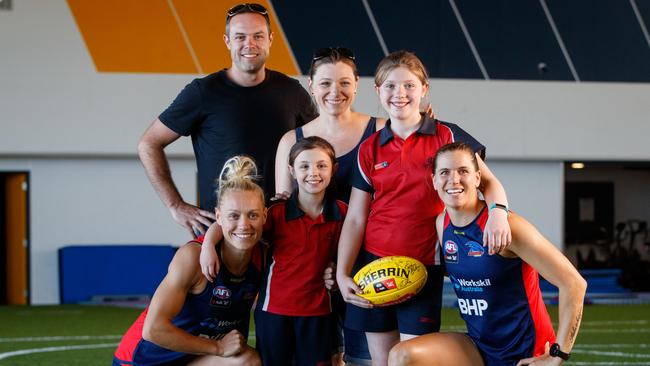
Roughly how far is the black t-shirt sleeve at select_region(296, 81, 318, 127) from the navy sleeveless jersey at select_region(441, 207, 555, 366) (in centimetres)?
112

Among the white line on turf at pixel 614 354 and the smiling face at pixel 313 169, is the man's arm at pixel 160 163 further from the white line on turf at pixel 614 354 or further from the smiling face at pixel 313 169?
the white line on turf at pixel 614 354

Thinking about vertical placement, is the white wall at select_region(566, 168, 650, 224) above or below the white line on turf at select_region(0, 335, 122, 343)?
above

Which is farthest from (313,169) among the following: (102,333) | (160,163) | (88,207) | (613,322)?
(88,207)

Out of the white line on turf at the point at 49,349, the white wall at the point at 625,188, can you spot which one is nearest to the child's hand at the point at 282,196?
the white line on turf at the point at 49,349

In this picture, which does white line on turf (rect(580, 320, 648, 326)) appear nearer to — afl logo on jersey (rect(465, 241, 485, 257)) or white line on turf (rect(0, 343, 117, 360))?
white line on turf (rect(0, 343, 117, 360))

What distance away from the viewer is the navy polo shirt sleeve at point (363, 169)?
419 cm

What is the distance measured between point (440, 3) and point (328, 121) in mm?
9650

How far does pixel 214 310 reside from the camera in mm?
4297

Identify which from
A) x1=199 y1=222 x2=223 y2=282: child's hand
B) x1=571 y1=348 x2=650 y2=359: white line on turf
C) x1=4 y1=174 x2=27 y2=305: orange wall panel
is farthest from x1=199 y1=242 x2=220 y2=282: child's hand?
x1=4 y1=174 x2=27 y2=305: orange wall panel

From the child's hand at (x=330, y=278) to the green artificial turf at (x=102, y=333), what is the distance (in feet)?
10.3

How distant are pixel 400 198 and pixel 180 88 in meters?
9.05

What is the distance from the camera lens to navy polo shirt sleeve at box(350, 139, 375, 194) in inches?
165

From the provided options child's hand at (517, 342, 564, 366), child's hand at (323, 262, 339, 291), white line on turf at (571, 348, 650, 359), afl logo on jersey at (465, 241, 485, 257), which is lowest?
white line on turf at (571, 348, 650, 359)

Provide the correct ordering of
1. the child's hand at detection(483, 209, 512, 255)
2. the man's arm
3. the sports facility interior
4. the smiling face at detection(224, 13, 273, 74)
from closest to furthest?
the child's hand at detection(483, 209, 512, 255), the smiling face at detection(224, 13, 273, 74), the man's arm, the sports facility interior
